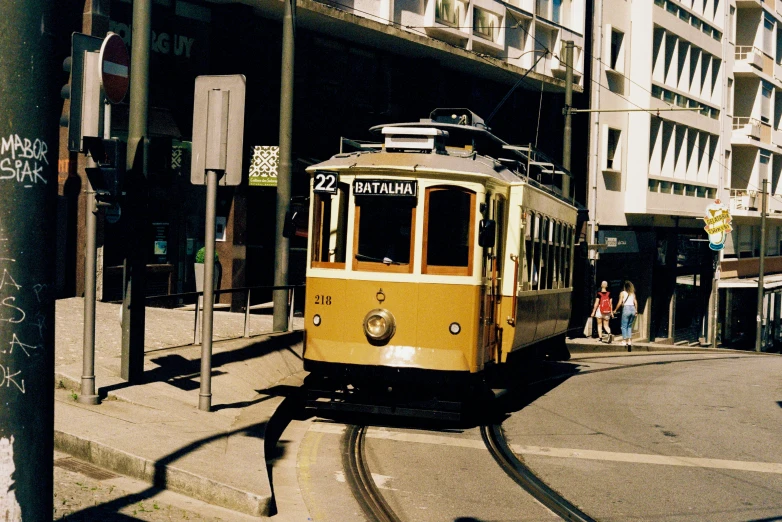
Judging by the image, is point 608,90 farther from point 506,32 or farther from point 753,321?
point 753,321

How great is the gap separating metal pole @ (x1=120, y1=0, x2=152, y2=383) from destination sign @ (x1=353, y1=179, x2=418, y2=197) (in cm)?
224

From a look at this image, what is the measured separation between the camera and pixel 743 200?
45.4 meters

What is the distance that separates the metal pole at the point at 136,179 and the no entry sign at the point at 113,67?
1.07m

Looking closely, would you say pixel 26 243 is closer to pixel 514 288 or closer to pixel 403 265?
pixel 403 265

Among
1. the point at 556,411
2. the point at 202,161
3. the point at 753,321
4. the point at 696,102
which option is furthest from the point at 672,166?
the point at 202,161

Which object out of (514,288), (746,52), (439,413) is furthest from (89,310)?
(746,52)

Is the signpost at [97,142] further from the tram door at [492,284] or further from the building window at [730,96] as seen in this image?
the building window at [730,96]

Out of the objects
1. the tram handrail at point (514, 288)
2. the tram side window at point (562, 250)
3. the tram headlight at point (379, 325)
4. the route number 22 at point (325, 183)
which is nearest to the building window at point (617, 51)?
the tram side window at point (562, 250)

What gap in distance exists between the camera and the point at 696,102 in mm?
42344

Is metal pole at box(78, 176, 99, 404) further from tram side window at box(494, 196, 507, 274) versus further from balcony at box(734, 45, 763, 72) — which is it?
balcony at box(734, 45, 763, 72)

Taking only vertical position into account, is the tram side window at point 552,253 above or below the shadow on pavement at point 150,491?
above

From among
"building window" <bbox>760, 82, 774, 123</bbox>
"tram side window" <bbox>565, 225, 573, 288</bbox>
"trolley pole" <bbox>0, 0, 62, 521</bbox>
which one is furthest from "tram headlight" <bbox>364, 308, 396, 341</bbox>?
"building window" <bbox>760, 82, 774, 123</bbox>

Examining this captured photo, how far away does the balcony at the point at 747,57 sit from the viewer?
46969mm

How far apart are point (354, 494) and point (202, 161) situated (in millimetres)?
3791
